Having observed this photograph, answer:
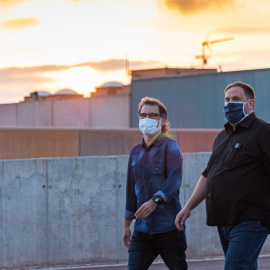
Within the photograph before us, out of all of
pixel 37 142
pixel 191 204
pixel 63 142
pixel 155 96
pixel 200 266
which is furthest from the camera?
pixel 155 96

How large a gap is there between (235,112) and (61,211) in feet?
17.7

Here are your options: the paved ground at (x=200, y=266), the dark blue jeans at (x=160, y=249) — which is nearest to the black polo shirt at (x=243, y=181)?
the dark blue jeans at (x=160, y=249)

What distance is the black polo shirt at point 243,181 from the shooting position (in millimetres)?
4766

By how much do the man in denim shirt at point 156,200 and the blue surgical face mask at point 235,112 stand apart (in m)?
0.57

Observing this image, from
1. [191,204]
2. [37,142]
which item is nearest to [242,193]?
[191,204]

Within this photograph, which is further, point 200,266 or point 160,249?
point 200,266

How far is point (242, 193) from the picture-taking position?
477 cm

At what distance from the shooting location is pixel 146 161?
543cm

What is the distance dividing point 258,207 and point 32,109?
48.5 metres

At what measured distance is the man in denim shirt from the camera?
5.27 m

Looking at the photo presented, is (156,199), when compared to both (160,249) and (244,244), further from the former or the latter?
(244,244)

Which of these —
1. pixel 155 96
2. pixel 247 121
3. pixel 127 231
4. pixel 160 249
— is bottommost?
pixel 160 249

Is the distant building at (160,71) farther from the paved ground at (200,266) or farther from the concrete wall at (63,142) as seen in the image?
the paved ground at (200,266)

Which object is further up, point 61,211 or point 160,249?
point 61,211
